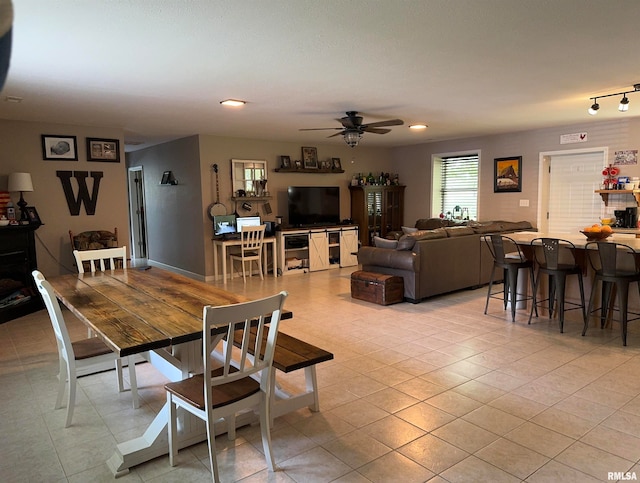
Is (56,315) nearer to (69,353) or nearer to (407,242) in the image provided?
(69,353)

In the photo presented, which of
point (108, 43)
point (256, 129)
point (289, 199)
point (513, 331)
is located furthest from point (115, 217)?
point (513, 331)

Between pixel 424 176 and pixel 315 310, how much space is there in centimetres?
498

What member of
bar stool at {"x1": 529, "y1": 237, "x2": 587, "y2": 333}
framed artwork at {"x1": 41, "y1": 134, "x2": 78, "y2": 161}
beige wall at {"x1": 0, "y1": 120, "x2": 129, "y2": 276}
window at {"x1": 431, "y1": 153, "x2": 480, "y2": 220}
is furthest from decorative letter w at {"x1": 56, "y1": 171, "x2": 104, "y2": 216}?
window at {"x1": 431, "y1": 153, "x2": 480, "y2": 220}

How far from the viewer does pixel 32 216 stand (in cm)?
562

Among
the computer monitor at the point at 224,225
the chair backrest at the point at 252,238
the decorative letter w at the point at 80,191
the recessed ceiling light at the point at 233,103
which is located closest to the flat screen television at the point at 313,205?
the chair backrest at the point at 252,238

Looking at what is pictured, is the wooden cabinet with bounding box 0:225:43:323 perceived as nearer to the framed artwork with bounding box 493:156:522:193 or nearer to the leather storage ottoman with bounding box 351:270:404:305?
the leather storage ottoman with bounding box 351:270:404:305

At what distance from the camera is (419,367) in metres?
3.60

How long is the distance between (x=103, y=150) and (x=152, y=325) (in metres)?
4.89

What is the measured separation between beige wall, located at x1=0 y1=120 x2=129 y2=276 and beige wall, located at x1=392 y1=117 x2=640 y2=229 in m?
5.68

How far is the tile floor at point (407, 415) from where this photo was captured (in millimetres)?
2314

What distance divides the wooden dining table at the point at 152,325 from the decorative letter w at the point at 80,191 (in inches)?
126

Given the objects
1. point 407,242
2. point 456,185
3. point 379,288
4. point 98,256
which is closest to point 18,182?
point 98,256

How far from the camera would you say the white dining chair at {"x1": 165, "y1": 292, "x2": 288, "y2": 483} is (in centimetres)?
206

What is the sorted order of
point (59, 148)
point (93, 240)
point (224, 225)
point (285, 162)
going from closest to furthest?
point (59, 148) < point (93, 240) < point (224, 225) < point (285, 162)
